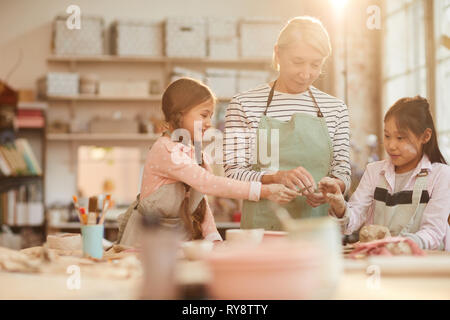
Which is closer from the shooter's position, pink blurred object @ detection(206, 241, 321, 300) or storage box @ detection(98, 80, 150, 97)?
pink blurred object @ detection(206, 241, 321, 300)

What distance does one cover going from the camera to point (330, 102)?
1.96m

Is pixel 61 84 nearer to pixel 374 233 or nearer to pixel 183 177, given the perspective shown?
pixel 183 177

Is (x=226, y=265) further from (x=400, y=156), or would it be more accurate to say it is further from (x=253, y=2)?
(x=253, y=2)

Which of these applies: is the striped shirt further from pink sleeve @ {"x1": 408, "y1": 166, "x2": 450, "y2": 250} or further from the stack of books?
the stack of books

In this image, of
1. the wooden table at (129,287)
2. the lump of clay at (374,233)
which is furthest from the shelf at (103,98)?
the wooden table at (129,287)

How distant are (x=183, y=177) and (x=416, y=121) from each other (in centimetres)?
79

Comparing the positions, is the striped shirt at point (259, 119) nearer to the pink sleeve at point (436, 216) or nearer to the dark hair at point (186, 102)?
the dark hair at point (186, 102)

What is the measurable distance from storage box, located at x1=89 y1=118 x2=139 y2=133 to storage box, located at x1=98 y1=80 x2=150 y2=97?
0.76 feet

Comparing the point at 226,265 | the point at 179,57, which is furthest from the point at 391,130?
the point at 179,57

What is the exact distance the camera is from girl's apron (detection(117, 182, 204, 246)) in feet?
5.36

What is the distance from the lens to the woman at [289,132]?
186 cm

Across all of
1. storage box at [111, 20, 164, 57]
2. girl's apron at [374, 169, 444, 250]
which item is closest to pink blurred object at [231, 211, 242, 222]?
storage box at [111, 20, 164, 57]

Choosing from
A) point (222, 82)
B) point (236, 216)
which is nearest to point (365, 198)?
point (236, 216)

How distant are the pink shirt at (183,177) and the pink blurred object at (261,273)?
88 cm
